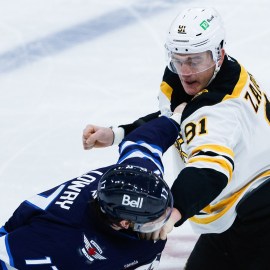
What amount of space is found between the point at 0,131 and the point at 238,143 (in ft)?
6.86

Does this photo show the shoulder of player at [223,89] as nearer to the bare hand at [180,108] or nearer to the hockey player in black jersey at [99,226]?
the bare hand at [180,108]

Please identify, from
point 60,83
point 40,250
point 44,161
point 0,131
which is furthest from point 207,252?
point 60,83

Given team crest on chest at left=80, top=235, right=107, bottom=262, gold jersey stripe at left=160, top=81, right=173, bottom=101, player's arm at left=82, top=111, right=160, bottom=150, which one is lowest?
player's arm at left=82, top=111, right=160, bottom=150

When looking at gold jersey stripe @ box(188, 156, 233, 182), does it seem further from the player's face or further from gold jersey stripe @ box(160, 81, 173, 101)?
gold jersey stripe @ box(160, 81, 173, 101)

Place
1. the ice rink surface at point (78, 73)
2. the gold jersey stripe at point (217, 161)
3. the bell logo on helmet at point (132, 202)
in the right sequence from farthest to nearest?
the ice rink surface at point (78, 73), the gold jersey stripe at point (217, 161), the bell logo on helmet at point (132, 202)

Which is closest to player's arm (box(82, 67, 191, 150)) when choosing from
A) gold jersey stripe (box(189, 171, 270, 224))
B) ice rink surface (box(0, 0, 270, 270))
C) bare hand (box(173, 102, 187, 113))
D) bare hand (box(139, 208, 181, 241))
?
bare hand (box(173, 102, 187, 113))

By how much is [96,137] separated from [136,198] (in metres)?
0.77

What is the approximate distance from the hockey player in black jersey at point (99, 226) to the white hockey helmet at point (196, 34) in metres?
0.49

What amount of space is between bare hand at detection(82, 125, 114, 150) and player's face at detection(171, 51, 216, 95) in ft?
1.27

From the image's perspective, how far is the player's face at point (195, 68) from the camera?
2438 mm

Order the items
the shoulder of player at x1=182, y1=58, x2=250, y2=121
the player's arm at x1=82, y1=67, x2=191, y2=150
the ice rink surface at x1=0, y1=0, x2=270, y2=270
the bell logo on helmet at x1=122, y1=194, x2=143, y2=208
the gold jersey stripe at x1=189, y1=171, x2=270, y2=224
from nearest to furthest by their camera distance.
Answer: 1. the bell logo on helmet at x1=122, y1=194, x2=143, y2=208
2. the shoulder of player at x1=182, y1=58, x2=250, y2=121
3. the gold jersey stripe at x1=189, y1=171, x2=270, y2=224
4. the player's arm at x1=82, y1=67, x2=191, y2=150
5. the ice rink surface at x1=0, y1=0, x2=270, y2=270

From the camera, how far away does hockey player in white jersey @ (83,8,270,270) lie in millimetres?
2148

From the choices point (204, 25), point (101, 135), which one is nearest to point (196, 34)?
point (204, 25)

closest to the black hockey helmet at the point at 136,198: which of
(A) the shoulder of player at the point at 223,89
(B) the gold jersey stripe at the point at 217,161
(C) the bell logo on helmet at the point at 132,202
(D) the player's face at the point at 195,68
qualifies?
(C) the bell logo on helmet at the point at 132,202
